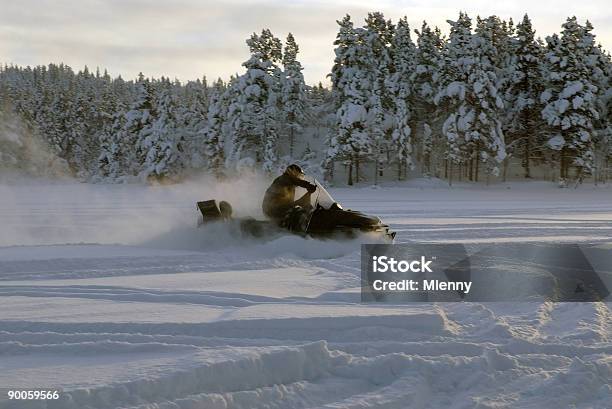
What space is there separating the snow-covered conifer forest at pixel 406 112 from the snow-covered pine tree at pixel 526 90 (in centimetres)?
11

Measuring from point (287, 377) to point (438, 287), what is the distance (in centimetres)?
376

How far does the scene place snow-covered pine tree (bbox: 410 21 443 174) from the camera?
59.2m

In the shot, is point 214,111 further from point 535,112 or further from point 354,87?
point 535,112

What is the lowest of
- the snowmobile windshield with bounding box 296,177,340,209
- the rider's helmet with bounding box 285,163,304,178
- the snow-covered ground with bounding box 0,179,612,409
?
the snow-covered ground with bounding box 0,179,612,409

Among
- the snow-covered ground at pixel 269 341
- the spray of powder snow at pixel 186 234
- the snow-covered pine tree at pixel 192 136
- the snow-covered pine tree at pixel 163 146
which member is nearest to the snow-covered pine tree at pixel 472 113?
the snow-covered pine tree at pixel 192 136

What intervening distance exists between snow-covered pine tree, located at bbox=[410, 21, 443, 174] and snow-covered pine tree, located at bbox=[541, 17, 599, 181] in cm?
1204

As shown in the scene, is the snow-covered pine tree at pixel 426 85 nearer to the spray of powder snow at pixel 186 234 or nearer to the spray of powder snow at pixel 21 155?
the spray of powder snow at pixel 21 155

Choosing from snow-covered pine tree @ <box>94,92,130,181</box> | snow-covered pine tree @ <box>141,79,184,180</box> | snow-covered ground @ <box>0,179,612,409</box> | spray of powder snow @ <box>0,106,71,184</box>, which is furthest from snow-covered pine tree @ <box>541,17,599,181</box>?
spray of powder snow @ <box>0,106,71,184</box>

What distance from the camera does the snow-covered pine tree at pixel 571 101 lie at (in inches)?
1842

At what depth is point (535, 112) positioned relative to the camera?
53219 mm

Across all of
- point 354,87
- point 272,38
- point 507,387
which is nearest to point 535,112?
point 354,87

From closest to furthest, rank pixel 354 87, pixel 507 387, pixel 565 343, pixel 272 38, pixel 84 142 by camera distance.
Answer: pixel 507 387 → pixel 565 343 → pixel 354 87 → pixel 272 38 → pixel 84 142

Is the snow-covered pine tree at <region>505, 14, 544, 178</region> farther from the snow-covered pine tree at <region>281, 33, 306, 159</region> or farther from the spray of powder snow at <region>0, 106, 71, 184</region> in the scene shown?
the spray of powder snow at <region>0, 106, 71, 184</region>

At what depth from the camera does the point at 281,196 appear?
11.0 meters
